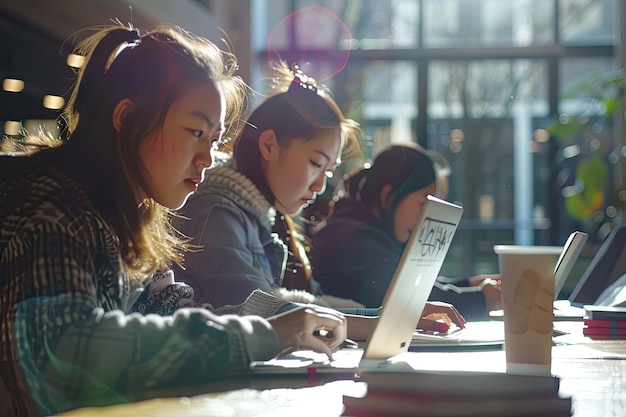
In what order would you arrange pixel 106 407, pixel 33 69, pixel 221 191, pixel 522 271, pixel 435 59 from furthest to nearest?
1. pixel 435 59
2. pixel 33 69
3. pixel 221 191
4. pixel 522 271
5. pixel 106 407

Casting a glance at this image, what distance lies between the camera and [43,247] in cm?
108

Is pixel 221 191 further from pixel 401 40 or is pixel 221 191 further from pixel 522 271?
pixel 401 40

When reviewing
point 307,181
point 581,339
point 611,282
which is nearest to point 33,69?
point 307,181

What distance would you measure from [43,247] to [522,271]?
0.60 metres

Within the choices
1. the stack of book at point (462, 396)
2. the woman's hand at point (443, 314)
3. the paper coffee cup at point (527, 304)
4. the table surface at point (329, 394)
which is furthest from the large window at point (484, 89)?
the stack of book at point (462, 396)

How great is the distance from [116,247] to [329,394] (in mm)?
356

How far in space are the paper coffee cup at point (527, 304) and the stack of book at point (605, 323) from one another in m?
0.59

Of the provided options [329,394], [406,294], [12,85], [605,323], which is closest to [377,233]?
[605,323]

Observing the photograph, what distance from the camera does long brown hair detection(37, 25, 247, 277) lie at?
1.27 metres

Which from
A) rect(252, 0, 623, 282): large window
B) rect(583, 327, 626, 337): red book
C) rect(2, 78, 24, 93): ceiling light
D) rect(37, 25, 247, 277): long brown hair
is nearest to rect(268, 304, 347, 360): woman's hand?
rect(37, 25, 247, 277): long brown hair

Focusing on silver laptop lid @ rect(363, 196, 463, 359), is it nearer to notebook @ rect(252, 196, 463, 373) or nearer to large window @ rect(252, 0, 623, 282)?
notebook @ rect(252, 196, 463, 373)

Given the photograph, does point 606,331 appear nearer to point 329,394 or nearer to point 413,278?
point 413,278

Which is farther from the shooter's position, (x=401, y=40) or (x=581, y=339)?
(x=401, y=40)

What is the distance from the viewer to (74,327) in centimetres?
104
